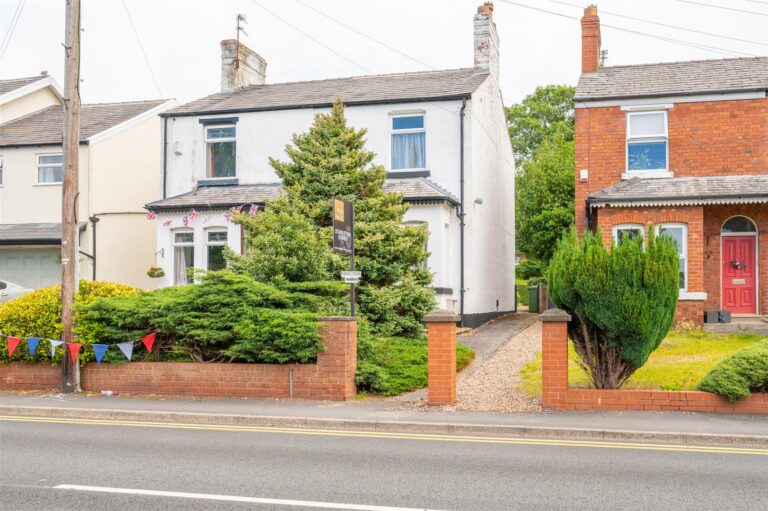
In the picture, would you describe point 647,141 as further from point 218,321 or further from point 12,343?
point 12,343

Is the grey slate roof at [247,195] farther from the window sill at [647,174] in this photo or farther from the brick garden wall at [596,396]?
the brick garden wall at [596,396]

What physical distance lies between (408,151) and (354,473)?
17.3 metres

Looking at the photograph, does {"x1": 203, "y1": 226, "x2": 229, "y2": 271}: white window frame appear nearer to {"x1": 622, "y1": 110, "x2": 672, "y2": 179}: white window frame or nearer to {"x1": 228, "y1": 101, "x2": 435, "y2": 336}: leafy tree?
{"x1": 228, "y1": 101, "x2": 435, "y2": 336}: leafy tree

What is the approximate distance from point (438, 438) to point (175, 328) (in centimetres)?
526

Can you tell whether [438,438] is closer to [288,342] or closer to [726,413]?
[288,342]

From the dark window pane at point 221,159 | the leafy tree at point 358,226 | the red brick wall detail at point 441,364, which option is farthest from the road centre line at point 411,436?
the dark window pane at point 221,159

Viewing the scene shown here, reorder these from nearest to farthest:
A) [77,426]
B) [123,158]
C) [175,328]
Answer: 1. [77,426]
2. [175,328]
3. [123,158]

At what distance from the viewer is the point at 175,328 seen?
508 inches

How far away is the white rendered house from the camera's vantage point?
23.2 m

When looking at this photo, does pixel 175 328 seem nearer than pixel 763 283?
Yes

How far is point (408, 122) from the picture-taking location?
2408 cm

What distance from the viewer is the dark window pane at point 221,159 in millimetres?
26047

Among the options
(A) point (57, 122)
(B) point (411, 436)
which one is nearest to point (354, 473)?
(B) point (411, 436)

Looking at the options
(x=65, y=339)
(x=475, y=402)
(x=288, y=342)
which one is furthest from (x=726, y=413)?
(x=65, y=339)
